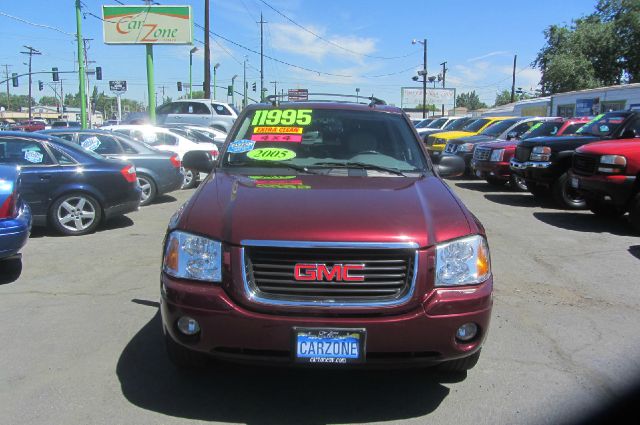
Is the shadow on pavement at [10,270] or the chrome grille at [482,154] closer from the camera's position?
the shadow on pavement at [10,270]

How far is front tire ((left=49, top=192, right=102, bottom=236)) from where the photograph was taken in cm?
777

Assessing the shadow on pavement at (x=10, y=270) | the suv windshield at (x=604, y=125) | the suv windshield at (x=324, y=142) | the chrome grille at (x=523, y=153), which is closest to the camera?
the suv windshield at (x=324, y=142)

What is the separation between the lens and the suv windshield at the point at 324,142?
13.8ft

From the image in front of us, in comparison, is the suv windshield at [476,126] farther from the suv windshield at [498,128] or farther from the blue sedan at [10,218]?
the blue sedan at [10,218]

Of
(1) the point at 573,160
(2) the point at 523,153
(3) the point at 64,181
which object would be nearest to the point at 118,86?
(3) the point at 64,181

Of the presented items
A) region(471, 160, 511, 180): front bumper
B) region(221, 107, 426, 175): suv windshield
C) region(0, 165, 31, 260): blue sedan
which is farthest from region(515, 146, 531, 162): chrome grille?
region(0, 165, 31, 260): blue sedan

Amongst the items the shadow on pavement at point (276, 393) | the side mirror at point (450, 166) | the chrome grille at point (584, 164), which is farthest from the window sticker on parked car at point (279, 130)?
the chrome grille at point (584, 164)

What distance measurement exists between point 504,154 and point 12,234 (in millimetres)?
10724

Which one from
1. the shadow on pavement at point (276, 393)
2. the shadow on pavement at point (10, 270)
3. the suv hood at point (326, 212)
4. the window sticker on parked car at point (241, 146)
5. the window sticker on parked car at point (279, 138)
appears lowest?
the shadow on pavement at point (276, 393)

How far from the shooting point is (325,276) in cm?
282

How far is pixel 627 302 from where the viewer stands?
515 centimetres

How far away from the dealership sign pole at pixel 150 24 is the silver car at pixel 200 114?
2317 mm

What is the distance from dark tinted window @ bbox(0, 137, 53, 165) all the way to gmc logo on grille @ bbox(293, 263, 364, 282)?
626 centimetres

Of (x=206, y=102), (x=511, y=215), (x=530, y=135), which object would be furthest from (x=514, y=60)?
(x=511, y=215)
